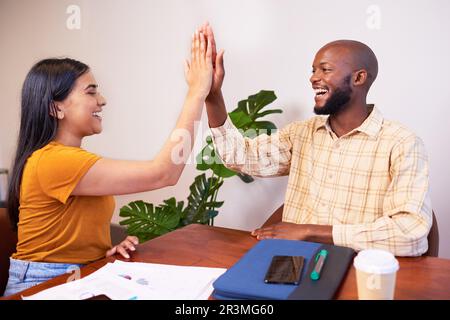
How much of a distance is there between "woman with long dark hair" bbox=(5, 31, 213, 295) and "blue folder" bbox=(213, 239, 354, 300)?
0.36m

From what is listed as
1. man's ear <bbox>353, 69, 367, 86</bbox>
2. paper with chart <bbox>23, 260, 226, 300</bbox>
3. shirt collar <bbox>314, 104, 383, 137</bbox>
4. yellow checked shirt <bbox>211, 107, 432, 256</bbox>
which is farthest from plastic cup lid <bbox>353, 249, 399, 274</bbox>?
man's ear <bbox>353, 69, 367, 86</bbox>

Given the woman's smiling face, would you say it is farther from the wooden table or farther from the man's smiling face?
the man's smiling face

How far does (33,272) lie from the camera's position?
1.28 metres

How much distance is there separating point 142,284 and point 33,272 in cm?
46

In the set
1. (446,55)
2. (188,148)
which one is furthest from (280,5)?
(188,148)

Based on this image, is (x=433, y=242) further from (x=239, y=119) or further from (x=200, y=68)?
(x=239, y=119)

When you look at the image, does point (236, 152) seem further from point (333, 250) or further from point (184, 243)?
point (333, 250)

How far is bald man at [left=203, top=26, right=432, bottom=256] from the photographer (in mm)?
1345

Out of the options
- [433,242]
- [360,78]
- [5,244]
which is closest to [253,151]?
[360,78]

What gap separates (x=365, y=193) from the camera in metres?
1.57

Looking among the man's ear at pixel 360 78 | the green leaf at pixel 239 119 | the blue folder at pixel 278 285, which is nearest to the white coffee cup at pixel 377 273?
the blue folder at pixel 278 285

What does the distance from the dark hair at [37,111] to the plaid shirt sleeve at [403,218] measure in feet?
3.14

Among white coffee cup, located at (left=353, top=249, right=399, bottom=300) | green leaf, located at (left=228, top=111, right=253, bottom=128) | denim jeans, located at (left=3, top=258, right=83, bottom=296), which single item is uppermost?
green leaf, located at (left=228, top=111, right=253, bottom=128)

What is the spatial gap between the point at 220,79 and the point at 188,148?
0.34 metres
